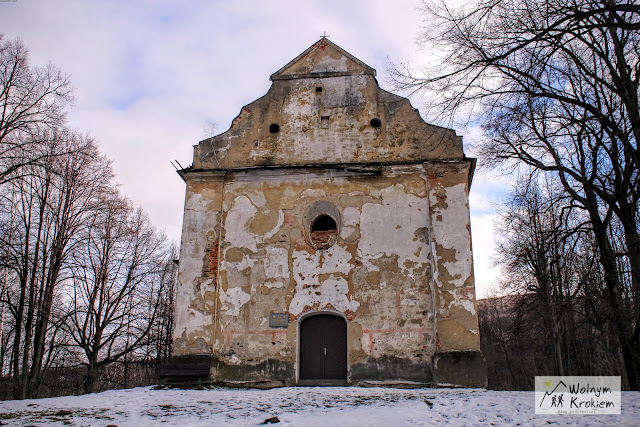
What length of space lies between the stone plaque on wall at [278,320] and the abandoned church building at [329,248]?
0.02 m

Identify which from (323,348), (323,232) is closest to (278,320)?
(323,348)

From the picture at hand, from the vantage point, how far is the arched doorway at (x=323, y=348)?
11.8m

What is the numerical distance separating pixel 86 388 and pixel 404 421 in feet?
50.0

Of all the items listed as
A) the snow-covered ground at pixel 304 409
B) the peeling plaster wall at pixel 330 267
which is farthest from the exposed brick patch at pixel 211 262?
the snow-covered ground at pixel 304 409

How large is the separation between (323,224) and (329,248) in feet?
2.75

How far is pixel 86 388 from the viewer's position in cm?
1819

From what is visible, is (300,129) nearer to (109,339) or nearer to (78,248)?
(78,248)

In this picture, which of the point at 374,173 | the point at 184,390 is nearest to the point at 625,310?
the point at 374,173

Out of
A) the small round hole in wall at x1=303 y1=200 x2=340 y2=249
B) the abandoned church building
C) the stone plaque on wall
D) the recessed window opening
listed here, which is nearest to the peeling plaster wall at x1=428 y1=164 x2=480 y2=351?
the abandoned church building

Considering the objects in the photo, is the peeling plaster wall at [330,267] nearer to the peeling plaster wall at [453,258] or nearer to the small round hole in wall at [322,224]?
the small round hole in wall at [322,224]

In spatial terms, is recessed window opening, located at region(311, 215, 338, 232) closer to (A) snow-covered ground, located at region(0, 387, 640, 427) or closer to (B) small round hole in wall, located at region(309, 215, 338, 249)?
(B) small round hole in wall, located at region(309, 215, 338, 249)

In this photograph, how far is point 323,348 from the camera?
11906 mm

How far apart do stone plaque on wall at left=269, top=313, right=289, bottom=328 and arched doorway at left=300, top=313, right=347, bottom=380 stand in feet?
1.40

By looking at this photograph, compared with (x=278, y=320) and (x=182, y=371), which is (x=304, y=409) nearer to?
(x=278, y=320)
